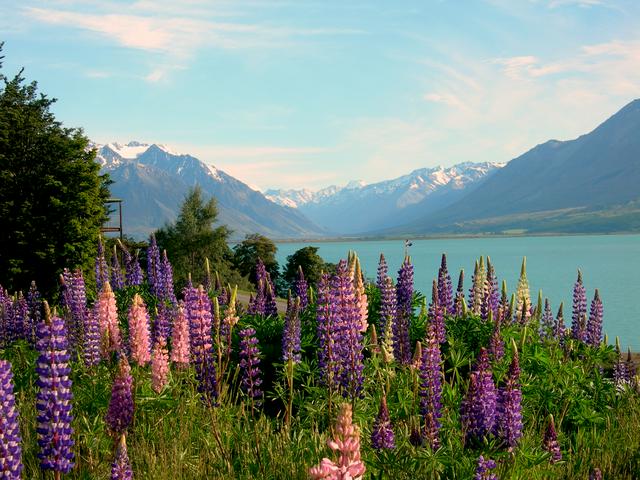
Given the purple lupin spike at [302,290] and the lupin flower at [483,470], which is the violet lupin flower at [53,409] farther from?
the purple lupin spike at [302,290]

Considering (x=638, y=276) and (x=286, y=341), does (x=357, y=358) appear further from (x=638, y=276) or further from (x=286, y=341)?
(x=638, y=276)

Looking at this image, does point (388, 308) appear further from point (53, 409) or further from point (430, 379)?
point (53, 409)

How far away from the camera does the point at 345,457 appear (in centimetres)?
333

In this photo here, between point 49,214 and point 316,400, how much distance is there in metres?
34.0

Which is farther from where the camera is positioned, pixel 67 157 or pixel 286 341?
pixel 67 157

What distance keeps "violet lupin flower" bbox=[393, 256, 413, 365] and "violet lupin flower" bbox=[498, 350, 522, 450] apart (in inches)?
108

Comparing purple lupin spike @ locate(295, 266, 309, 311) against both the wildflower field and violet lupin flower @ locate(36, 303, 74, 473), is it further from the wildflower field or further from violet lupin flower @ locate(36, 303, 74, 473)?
violet lupin flower @ locate(36, 303, 74, 473)

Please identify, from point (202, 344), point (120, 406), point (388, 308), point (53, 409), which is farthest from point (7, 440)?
point (388, 308)

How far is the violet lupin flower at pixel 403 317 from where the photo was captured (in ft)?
28.6

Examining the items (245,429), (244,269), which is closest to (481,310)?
(245,429)

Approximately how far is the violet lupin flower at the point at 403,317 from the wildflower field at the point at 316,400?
0.03 m

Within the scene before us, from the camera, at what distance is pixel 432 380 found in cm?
663

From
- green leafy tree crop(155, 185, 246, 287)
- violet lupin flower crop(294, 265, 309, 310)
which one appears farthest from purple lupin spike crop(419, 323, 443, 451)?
green leafy tree crop(155, 185, 246, 287)

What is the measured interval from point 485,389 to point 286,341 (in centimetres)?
294
